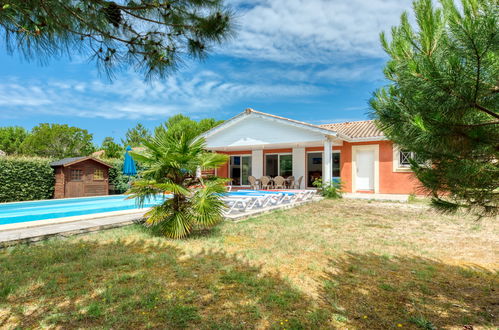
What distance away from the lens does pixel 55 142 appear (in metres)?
41.3

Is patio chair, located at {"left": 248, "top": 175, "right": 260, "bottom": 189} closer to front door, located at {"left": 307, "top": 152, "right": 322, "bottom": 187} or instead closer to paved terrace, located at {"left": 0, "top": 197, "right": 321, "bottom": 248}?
front door, located at {"left": 307, "top": 152, "right": 322, "bottom": 187}

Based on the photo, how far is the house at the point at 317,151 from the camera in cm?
1562

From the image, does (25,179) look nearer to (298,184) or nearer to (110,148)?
(298,184)

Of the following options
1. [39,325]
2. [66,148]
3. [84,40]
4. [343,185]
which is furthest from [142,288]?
[66,148]

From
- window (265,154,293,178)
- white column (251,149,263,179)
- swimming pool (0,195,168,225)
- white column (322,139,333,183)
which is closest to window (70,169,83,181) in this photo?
swimming pool (0,195,168,225)

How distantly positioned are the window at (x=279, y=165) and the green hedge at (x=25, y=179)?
14.3 meters

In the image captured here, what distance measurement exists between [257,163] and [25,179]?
14.5 meters

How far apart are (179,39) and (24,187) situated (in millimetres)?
16639

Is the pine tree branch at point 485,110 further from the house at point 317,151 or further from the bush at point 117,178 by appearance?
the bush at point 117,178

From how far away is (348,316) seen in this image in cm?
311

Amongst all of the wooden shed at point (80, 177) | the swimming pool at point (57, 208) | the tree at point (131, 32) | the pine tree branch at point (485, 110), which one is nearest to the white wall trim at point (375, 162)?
the swimming pool at point (57, 208)

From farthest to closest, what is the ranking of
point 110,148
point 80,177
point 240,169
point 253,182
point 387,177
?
1. point 110,148
2. point 240,169
3. point 253,182
4. point 80,177
5. point 387,177

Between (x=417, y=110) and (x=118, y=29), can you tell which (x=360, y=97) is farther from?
(x=118, y=29)

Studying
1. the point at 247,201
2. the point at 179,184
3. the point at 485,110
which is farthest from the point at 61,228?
the point at 485,110
